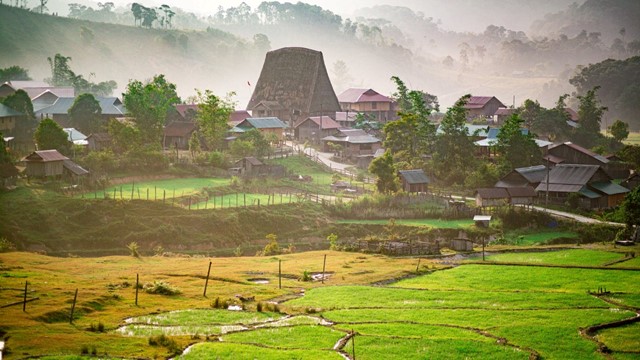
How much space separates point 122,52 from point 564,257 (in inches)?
5359

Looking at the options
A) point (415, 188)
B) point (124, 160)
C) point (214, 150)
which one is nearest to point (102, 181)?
point (124, 160)

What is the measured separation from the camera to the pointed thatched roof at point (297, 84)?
111 metres

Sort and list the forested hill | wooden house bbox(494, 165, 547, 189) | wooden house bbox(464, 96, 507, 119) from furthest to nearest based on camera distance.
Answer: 1. the forested hill
2. wooden house bbox(464, 96, 507, 119)
3. wooden house bbox(494, 165, 547, 189)

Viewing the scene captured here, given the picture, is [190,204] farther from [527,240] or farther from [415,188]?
[527,240]

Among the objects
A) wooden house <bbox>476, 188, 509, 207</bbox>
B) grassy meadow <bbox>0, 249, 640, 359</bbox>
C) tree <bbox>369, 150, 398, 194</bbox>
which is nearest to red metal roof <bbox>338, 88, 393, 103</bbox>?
tree <bbox>369, 150, 398, 194</bbox>

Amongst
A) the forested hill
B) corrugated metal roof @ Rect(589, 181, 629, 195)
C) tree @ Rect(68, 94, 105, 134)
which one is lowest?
corrugated metal roof @ Rect(589, 181, 629, 195)

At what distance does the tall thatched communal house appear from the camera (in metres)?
110

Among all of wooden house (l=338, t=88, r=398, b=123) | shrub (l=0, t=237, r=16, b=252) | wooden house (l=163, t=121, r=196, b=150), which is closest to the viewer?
shrub (l=0, t=237, r=16, b=252)

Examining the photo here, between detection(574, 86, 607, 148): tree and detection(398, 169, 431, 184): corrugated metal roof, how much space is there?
36.1 meters

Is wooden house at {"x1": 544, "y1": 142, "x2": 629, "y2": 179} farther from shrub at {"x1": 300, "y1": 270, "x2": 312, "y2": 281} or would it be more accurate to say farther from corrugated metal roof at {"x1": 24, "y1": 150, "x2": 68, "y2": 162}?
corrugated metal roof at {"x1": 24, "y1": 150, "x2": 68, "y2": 162}

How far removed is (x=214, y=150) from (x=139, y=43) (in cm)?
9642

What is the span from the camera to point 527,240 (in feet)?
199

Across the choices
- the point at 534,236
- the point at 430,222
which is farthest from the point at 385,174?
the point at 534,236

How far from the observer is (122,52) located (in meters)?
166
